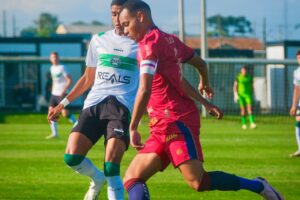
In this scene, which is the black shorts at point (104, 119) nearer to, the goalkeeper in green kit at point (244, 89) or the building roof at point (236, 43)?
the goalkeeper in green kit at point (244, 89)

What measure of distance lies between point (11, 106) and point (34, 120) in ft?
15.4

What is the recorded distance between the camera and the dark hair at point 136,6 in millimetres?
8398

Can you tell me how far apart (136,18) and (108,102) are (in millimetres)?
2218

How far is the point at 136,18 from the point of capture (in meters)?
8.39

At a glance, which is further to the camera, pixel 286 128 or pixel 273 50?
pixel 273 50

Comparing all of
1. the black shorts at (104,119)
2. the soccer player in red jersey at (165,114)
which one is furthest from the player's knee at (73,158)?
the soccer player in red jersey at (165,114)

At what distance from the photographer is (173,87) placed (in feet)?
28.7

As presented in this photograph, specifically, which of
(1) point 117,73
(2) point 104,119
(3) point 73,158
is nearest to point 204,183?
(2) point 104,119

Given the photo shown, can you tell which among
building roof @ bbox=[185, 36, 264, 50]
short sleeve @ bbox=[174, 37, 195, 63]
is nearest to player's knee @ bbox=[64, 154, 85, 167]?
short sleeve @ bbox=[174, 37, 195, 63]

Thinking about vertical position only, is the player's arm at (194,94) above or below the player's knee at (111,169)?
above

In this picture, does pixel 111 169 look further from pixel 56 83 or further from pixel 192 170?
pixel 56 83

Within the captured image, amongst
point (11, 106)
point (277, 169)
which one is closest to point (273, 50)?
point (11, 106)

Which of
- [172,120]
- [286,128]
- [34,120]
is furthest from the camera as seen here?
[34,120]

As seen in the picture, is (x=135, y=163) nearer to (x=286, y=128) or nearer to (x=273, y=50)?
(x=286, y=128)
